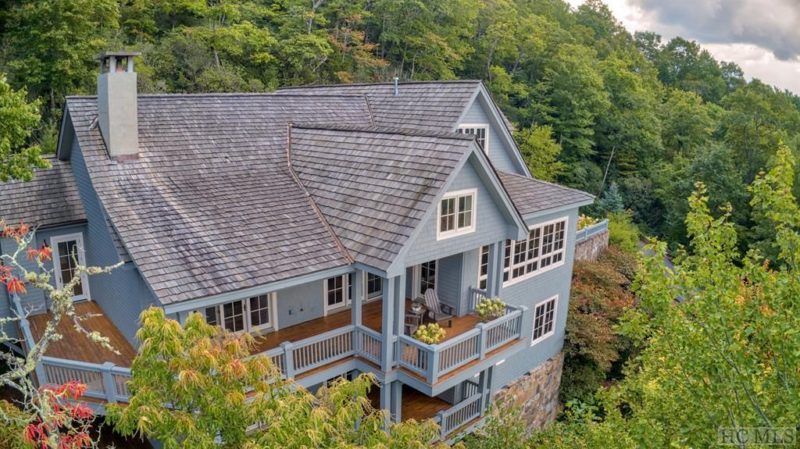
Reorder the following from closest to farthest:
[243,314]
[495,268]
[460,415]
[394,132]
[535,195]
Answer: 1. [243,314]
2. [394,132]
3. [460,415]
4. [495,268]
5. [535,195]

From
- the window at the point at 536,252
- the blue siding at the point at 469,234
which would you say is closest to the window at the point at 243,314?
the blue siding at the point at 469,234

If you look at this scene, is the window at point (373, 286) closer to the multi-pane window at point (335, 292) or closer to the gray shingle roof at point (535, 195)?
the multi-pane window at point (335, 292)


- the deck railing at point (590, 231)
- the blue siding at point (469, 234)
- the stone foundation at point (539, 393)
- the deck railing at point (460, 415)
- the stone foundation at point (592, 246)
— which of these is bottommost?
the stone foundation at point (539, 393)

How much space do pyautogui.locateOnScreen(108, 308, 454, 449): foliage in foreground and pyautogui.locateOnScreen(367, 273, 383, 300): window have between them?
29.6 ft

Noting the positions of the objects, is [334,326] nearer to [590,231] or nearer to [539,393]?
[539,393]

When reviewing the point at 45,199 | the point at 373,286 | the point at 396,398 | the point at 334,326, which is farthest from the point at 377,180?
the point at 45,199

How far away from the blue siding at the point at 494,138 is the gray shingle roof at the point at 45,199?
12.8 metres

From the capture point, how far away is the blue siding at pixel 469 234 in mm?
13391

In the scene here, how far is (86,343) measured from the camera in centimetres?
1340

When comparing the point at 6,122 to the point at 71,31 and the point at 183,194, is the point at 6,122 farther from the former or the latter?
the point at 71,31

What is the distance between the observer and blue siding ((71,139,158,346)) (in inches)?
495

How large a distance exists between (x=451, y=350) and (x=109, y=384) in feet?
25.7

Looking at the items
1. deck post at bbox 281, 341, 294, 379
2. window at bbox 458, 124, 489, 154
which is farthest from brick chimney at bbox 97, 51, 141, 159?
window at bbox 458, 124, 489, 154

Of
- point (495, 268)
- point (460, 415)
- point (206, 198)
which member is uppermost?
point (206, 198)
